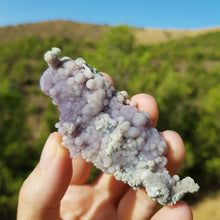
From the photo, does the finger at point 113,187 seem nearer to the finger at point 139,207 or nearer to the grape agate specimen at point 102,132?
the finger at point 139,207

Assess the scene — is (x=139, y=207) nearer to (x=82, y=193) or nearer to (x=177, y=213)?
(x=177, y=213)

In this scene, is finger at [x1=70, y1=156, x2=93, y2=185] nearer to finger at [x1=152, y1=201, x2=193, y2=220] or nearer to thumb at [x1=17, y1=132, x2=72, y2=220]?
thumb at [x1=17, y1=132, x2=72, y2=220]

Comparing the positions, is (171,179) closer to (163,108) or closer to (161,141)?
(161,141)

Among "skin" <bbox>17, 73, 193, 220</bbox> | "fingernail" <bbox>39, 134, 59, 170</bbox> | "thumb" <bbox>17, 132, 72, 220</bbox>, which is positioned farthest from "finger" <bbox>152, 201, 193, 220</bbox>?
"fingernail" <bbox>39, 134, 59, 170</bbox>

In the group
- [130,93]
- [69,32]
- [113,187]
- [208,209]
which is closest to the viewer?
[113,187]

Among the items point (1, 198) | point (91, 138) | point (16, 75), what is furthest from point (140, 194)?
point (16, 75)

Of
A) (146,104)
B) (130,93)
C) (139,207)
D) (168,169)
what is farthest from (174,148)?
(130,93)

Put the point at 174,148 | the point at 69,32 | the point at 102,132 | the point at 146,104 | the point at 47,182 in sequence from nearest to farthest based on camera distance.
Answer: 1. the point at 47,182
2. the point at 102,132
3. the point at 174,148
4. the point at 146,104
5. the point at 69,32
